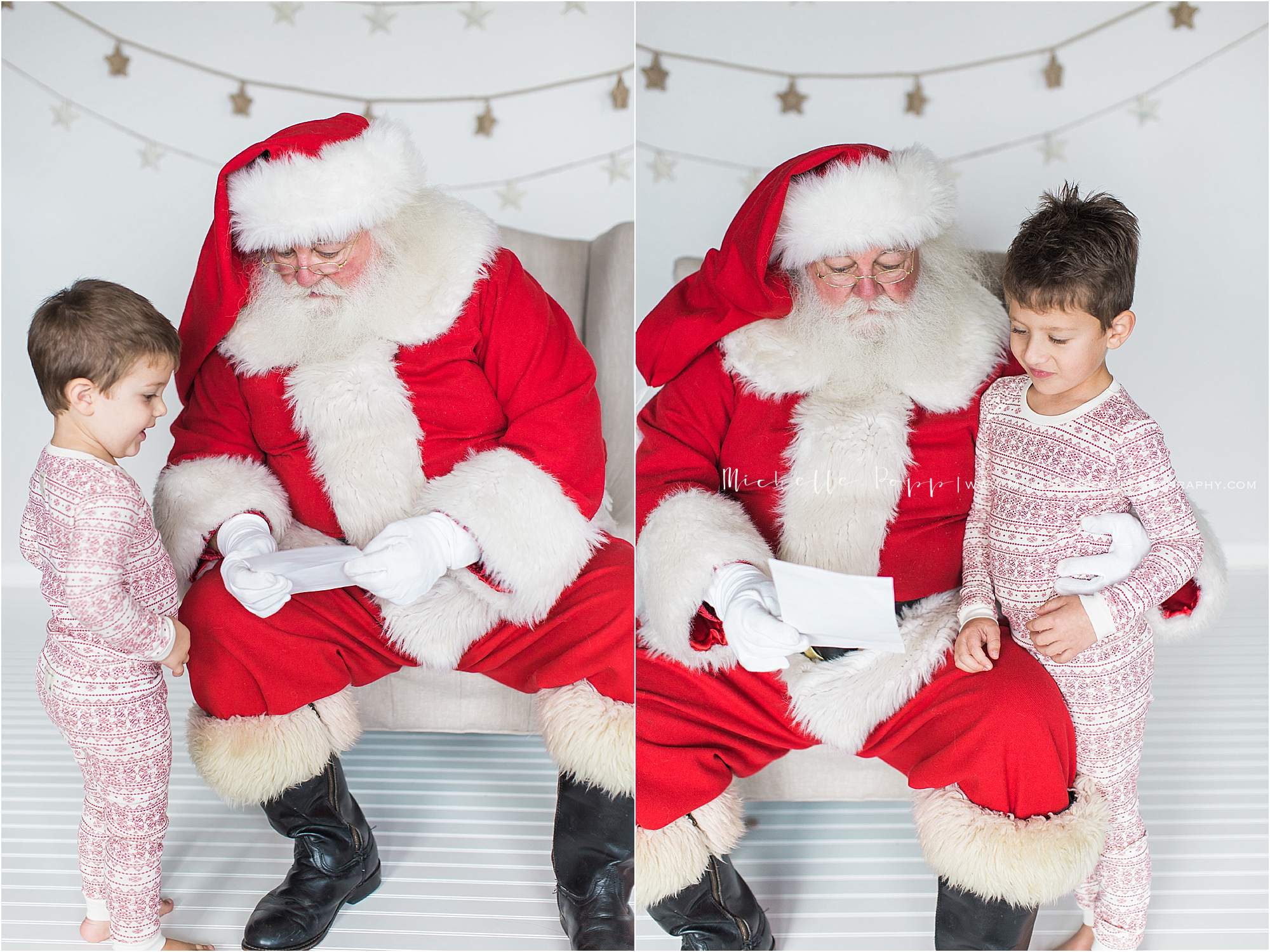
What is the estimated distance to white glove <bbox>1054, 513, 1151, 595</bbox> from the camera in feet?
3.89

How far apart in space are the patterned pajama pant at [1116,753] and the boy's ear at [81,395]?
1216 millimetres

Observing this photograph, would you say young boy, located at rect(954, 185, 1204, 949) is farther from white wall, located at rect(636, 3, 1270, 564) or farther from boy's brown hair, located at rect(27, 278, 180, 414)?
boy's brown hair, located at rect(27, 278, 180, 414)

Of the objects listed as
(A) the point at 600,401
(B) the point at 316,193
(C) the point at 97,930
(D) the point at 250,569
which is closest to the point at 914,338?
(A) the point at 600,401

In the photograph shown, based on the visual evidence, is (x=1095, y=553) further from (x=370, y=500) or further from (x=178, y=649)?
(x=178, y=649)

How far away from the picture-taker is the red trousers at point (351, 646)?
1295 mm

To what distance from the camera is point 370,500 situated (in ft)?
4.69

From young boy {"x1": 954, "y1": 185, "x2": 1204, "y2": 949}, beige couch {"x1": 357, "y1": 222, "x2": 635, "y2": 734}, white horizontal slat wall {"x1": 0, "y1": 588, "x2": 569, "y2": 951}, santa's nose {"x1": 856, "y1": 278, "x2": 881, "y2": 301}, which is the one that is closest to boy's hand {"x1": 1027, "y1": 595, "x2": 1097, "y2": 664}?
young boy {"x1": 954, "y1": 185, "x2": 1204, "y2": 949}

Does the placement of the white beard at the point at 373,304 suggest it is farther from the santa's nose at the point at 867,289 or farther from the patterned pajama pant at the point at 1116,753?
the patterned pajama pant at the point at 1116,753

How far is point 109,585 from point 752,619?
80cm

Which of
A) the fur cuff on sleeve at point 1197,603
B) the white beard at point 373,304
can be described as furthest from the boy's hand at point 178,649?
the fur cuff on sleeve at point 1197,603

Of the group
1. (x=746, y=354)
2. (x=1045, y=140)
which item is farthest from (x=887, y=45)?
(x=746, y=354)

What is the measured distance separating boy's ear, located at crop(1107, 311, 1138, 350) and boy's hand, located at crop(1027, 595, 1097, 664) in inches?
12.7

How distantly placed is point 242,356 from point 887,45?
109 centimetres

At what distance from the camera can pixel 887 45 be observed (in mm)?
1438
